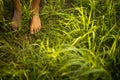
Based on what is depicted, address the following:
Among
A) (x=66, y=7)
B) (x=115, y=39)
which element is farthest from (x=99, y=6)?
(x=115, y=39)

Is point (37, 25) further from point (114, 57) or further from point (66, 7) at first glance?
point (114, 57)

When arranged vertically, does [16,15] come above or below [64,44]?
above

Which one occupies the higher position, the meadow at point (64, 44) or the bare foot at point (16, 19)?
the bare foot at point (16, 19)

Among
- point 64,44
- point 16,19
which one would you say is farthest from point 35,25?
point 64,44

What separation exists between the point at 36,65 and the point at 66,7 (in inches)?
41.0

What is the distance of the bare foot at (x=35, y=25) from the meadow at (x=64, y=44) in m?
0.05

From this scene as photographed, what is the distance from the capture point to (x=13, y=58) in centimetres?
237

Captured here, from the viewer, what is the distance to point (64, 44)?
2.12m

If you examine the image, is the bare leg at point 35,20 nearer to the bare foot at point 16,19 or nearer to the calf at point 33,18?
the calf at point 33,18

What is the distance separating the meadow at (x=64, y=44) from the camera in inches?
78.8

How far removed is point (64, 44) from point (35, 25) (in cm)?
66

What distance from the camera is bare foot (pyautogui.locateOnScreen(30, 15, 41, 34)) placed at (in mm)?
2672

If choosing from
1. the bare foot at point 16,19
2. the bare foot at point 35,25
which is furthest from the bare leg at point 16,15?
the bare foot at point 35,25

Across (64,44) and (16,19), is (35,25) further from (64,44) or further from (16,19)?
(64,44)
